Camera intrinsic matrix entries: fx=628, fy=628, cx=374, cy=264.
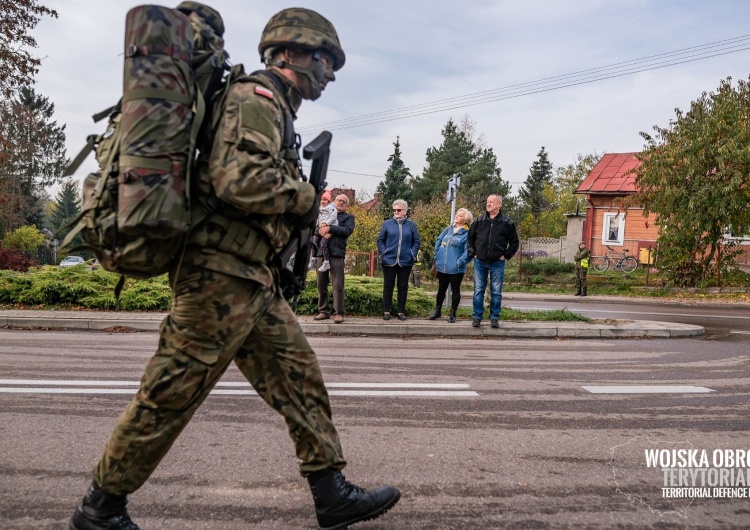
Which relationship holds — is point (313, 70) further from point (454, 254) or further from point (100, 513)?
point (454, 254)

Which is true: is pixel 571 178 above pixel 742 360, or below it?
A: above

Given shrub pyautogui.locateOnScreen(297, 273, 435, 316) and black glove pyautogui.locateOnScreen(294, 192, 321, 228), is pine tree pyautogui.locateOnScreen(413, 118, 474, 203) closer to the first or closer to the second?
shrub pyautogui.locateOnScreen(297, 273, 435, 316)

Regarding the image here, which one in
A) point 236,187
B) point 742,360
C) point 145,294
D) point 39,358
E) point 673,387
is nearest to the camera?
point 236,187

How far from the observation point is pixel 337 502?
2.70 meters

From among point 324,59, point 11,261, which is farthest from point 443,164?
point 324,59

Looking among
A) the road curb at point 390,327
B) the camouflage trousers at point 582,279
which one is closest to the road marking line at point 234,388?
the road curb at point 390,327

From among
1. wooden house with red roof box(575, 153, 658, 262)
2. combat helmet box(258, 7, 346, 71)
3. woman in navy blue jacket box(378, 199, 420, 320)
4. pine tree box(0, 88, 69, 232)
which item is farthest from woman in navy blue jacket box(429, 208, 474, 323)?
pine tree box(0, 88, 69, 232)

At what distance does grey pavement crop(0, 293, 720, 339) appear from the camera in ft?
33.3

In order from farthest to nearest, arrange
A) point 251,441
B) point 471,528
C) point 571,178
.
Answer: point 571,178 < point 251,441 < point 471,528

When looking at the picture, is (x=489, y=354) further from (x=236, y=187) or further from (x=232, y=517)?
(x=236, y=187)

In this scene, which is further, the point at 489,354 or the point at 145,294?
the point at 145,294

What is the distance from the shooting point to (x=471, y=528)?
113 inches

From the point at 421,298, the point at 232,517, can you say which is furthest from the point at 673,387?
the point at 421,298

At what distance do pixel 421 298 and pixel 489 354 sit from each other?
3.83m
